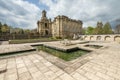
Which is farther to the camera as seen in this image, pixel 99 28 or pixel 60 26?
pixel 99 28

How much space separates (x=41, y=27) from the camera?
34500mm

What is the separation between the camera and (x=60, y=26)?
30.1 metres

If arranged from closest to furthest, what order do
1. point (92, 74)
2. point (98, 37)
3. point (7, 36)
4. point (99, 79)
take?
point (99, 79)
point (92, 74)
point (7, 36)
point (98, 37)

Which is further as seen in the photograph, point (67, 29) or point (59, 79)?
point (67, 29)

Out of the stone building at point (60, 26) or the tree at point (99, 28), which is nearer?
the stone building at point (60, 26)

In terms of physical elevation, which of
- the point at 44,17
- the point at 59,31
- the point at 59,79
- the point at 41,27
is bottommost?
the point at 59,79

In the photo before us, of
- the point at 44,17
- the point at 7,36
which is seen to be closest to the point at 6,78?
the point at 7,36

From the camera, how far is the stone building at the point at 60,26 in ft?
99.2

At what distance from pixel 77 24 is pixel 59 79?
3746cm

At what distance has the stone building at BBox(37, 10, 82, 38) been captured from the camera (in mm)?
30234

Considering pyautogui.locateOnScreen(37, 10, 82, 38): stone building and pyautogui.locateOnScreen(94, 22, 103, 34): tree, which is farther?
pyautogui.locateOnScreen(94, 22, 103, 34): tree

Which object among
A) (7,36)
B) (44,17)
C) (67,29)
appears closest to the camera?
(7,36)

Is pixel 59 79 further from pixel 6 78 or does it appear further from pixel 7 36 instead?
pixel 7 36

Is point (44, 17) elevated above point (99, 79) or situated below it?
above
